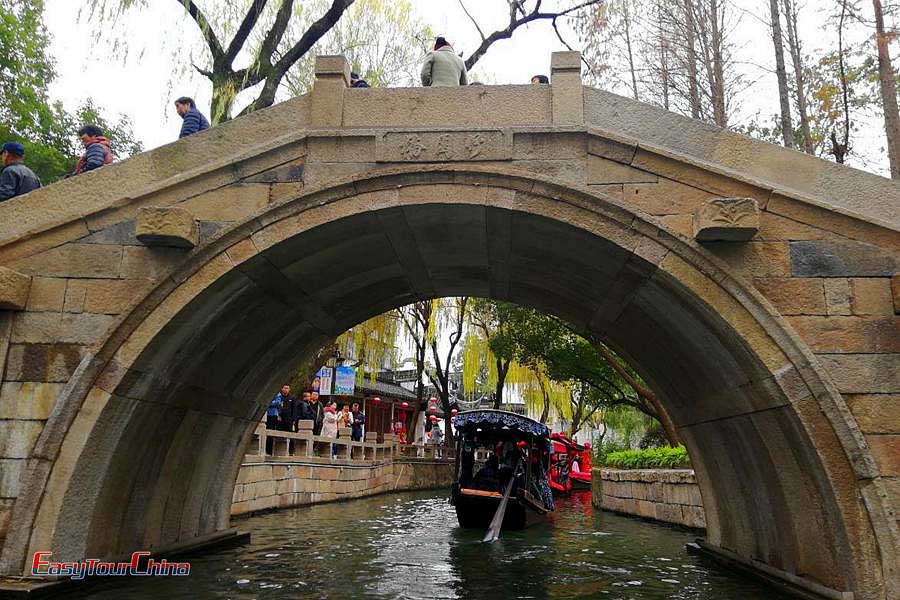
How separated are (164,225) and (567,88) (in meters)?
3.54

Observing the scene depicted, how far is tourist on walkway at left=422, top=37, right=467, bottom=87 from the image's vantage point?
23.0 ft

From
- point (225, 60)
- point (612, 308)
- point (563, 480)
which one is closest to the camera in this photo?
point (612, 308)

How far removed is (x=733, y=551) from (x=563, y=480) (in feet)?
53.1

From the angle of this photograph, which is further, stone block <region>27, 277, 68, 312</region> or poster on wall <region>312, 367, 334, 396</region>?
poster on wall <region>312, 367, 334, 396</region>

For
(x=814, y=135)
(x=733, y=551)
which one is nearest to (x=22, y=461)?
(x=733, y=551)

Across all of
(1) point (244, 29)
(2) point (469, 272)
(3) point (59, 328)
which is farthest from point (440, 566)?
(1) point (244, 29)

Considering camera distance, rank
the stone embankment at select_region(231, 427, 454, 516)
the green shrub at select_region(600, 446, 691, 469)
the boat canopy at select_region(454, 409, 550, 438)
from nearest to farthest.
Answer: the stone embankment at select_region(231, 427, 454, 516) < the green shrub at select_region(600, 446, 691, 469) < the boat canopy at select_region(454, 409, 550, 438)

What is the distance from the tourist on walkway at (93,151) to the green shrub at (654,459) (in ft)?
31.3

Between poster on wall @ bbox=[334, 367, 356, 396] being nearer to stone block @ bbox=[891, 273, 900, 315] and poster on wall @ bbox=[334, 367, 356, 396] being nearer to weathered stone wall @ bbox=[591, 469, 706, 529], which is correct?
weathered stone wall @ bbox=[591, 469, 706, 529]

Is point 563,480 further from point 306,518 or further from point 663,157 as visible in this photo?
point 663,157

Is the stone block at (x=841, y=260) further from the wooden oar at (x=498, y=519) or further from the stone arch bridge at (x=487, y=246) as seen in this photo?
the wooden oar at (x=498, y=519)

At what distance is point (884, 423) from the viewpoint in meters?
5.06

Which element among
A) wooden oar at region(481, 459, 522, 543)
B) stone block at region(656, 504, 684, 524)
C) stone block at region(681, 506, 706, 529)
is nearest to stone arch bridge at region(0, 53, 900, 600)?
stone block at region(681, 506, 706, 529)
